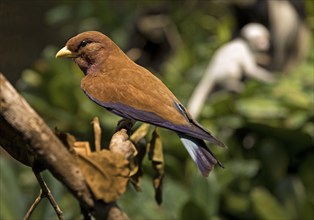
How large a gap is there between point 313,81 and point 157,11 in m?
1.25

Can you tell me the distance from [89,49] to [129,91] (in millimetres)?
55

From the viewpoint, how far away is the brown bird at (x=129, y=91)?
0.58 meters

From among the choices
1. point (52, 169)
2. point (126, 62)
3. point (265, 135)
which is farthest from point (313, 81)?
point (52, 169)

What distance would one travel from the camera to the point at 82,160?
487 mm

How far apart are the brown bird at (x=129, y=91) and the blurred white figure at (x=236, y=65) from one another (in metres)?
1.72

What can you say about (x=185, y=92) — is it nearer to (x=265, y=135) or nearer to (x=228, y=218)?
(x=265, y=135)

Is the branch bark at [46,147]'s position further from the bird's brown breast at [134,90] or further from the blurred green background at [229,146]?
the blurred green background at [229,146]

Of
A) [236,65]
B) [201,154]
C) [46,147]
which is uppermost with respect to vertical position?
[46,147]

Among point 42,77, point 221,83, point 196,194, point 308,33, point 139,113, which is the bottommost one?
point 308,33

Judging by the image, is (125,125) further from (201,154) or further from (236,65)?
(236,65)

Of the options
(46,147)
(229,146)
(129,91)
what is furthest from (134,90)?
(229,146)

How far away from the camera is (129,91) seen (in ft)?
1.89

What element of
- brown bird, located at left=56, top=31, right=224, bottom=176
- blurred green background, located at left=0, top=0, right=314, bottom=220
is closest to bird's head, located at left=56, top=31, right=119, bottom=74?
brown bird, located at left=56, top=31, right=224, bottom=176

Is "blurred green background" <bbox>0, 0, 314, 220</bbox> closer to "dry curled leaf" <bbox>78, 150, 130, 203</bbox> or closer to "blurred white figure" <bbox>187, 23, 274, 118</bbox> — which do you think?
"blurred white figure" <bbox>187, 23, 274, 118</bbox>
